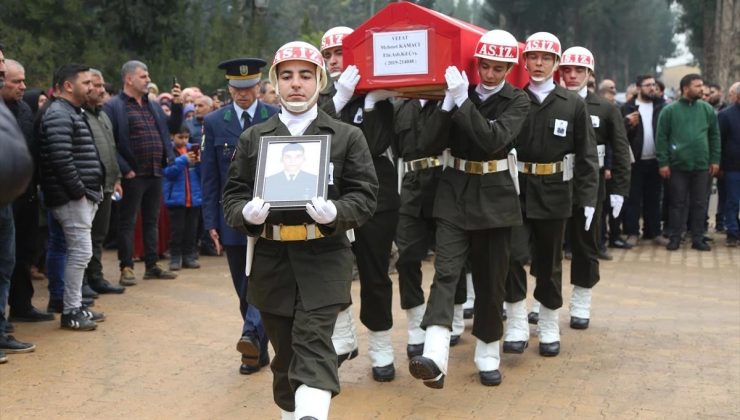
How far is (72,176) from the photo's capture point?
7.85 meters

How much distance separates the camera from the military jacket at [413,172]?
680 cm

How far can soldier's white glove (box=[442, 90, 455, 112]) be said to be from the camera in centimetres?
593

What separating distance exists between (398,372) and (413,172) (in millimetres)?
1439

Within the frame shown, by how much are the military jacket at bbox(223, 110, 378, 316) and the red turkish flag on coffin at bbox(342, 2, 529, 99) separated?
1.06m

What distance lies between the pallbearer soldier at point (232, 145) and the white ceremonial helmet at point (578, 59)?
112 inches

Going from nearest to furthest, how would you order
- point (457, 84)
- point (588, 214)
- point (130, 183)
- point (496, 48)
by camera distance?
point (457, 84) → point (496, 48) → point (588, 214) → point (130, 183)

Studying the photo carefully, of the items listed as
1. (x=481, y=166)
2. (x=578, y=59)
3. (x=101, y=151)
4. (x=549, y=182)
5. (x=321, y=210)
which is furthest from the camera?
(x=101, y=151)

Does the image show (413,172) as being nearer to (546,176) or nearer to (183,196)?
(546,176)

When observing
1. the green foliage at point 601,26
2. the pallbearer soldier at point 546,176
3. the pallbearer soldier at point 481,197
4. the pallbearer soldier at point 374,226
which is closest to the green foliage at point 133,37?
the pallbearer soldier at point 546,176

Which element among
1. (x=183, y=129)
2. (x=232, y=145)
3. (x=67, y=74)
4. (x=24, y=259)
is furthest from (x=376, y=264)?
(x=183, y=129)

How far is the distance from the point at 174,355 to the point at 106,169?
2.50m

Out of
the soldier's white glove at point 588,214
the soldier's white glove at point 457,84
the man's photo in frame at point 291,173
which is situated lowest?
the soldier's white glove at point 588,214

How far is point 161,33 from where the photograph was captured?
25531mm

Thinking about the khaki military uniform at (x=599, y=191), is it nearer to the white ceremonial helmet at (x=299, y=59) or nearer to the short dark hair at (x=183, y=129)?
the white ceremonial helmet at (x=299, y=59)
